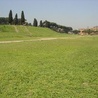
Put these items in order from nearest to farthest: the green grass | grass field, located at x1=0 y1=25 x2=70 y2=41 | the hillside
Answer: the green grass, grass field, located at x1=0 y1=25 x2=70 y2=41, the hillside

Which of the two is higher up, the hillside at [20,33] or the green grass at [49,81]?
the hillside at [20,33]

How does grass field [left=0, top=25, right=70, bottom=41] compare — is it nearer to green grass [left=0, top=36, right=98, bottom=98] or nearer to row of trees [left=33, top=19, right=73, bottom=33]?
row of trees [left=33, top=19, right=73, bottom=33]

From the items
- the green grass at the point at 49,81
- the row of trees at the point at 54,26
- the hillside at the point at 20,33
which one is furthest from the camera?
the row of trees at the point at 54,26

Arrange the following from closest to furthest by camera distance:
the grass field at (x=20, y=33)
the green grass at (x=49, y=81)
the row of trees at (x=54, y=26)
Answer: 1. the green grass at (x=49, y=81)
2. the grass field at (x=20, y=33)
3. the row of trees at (x=54, y=26)

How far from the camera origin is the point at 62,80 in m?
8.28

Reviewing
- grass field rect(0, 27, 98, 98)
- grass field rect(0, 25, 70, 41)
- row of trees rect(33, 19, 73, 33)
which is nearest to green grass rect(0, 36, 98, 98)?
grass field rect(0, 27, 98, 98)

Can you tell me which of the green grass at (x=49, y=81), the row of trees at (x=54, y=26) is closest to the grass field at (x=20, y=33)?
the row of trees at (x=54, y=26)

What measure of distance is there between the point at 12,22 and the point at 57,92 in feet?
263

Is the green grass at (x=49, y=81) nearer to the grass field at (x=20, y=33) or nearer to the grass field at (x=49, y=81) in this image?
the grass field at (x=49, y=81)

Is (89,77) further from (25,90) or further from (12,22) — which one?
(12,22)

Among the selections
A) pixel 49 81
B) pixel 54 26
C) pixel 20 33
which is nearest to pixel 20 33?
pixel 20 33

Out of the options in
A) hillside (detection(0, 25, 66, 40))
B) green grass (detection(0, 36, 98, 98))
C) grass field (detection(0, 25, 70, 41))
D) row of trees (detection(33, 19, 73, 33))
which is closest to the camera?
green grass (detection(0, 36, 98, 98))

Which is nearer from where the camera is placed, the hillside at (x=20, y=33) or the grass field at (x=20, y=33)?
the grass field at (x=20, y=33)

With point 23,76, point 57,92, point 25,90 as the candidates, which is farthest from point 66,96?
point 23,76
